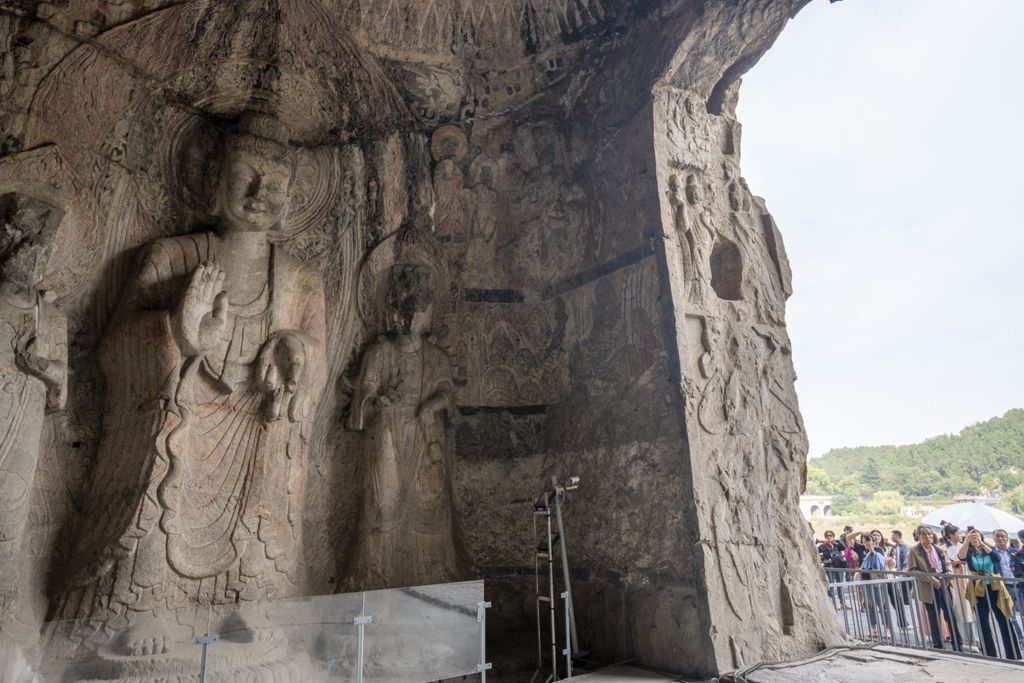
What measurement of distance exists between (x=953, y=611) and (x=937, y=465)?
21.2 m

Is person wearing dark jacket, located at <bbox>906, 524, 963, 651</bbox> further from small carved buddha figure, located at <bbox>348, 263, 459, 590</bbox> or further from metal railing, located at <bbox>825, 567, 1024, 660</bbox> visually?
small carved buddha figure, located at <bbox>348, 263, 459, 590</bbox>

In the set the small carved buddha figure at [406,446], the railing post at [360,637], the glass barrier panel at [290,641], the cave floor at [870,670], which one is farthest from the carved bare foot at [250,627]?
the cave floor at [870,670]

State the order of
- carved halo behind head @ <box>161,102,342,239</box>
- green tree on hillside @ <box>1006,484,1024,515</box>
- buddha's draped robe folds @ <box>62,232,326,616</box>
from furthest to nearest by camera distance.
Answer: green tree on hillside @ <box>1006,484,1024,515</box> < carved halo behind head @ <box>161,102,342,239</box> < buddha's draped robe folds @ <box>62,232,326,616</box>

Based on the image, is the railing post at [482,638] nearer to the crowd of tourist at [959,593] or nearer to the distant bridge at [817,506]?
the crowd of tourist at [959,593]

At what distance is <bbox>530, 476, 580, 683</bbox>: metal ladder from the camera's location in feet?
12.5

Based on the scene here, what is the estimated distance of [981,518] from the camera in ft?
28.7

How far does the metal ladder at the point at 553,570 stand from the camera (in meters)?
3.82

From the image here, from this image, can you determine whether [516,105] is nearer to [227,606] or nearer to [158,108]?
[158,108]

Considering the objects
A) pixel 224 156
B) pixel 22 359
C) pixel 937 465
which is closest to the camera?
pixel 22 359

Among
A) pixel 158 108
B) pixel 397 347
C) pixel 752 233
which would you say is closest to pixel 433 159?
pixel 397 347

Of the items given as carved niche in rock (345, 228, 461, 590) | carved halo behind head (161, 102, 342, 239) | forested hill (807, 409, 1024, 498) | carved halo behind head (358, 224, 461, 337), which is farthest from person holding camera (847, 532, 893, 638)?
forested hill (807, 409, 1024, 498)

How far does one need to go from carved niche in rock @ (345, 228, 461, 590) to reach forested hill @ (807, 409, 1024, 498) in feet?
42.8

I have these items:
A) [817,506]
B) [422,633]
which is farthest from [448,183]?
[817,506]

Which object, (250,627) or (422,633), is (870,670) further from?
(250,627)
